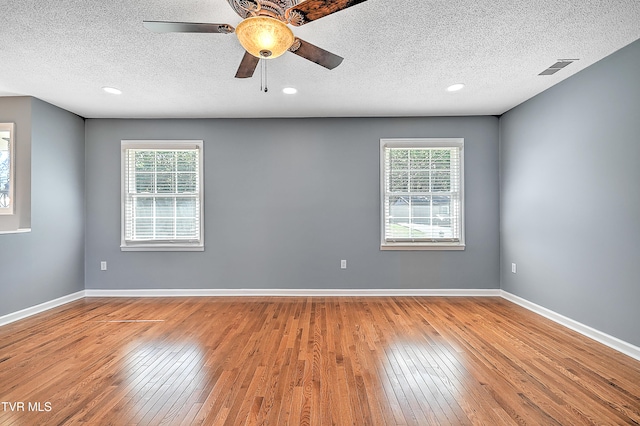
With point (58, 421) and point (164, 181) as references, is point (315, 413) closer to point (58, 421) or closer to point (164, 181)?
point (58, 421)

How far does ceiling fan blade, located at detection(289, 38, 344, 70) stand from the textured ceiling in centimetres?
34

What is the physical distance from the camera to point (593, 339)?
279cm

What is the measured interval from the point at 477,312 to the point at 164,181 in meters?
4.67

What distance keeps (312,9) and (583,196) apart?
3177mm

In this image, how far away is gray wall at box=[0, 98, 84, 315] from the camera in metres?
3.42

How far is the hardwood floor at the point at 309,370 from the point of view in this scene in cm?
175

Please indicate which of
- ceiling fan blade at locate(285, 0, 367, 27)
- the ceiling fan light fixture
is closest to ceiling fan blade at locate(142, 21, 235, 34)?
the ceiling fan light fixture

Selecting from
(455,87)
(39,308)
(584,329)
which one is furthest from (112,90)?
(584,329)

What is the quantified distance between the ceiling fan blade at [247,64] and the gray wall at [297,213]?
6.75 feet

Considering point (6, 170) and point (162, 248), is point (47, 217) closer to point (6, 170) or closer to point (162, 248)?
point (6, 170)

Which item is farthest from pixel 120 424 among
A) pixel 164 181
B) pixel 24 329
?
pixel 164 181

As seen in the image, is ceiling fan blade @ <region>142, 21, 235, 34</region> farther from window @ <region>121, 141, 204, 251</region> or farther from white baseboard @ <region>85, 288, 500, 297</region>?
white baseboard @ <region>85, 288, 500, 297</region>

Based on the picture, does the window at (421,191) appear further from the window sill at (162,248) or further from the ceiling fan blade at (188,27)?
the ceiling fan blade at (188,27)

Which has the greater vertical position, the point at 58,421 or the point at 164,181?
the point at 164,181
